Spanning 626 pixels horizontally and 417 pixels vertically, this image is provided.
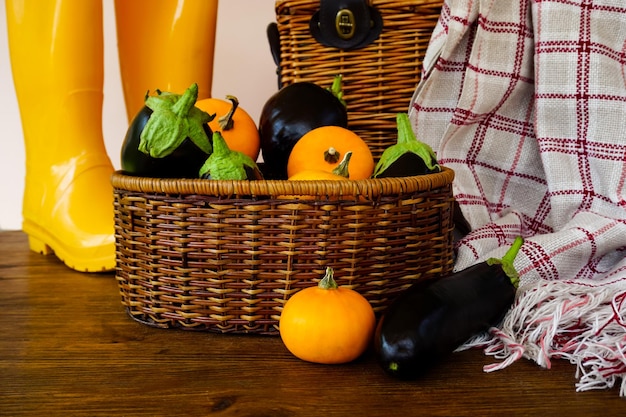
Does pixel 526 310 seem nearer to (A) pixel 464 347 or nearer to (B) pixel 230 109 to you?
(A) pixel 464 347

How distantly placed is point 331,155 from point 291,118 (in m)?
0.12

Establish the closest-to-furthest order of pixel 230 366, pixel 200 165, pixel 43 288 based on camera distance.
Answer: pixel 230 366 < pixel 200 165 < pixel 43 288

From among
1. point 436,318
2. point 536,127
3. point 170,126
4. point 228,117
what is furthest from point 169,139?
point 536,127

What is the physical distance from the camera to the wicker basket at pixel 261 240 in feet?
2.56

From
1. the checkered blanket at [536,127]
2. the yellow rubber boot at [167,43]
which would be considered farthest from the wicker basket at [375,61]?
the yellow rubber boot at [167,43]

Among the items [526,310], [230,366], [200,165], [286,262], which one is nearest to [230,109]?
[200,165]

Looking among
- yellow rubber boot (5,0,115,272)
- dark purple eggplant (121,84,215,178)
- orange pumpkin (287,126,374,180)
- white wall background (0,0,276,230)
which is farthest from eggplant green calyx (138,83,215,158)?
white wall background (0,0,276,230)

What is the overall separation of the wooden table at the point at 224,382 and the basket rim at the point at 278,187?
0.19 metres

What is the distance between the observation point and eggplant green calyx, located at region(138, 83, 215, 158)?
0.81 m

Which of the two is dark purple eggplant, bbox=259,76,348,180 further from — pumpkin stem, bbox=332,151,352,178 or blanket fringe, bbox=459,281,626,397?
blanket fringe, bbox=459,281,626,397

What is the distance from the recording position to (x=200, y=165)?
2.80ft

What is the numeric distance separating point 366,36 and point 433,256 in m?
0.50

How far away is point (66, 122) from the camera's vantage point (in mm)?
1256

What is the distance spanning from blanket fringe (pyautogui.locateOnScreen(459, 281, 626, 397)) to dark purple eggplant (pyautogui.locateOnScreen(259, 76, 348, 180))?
37 cm
